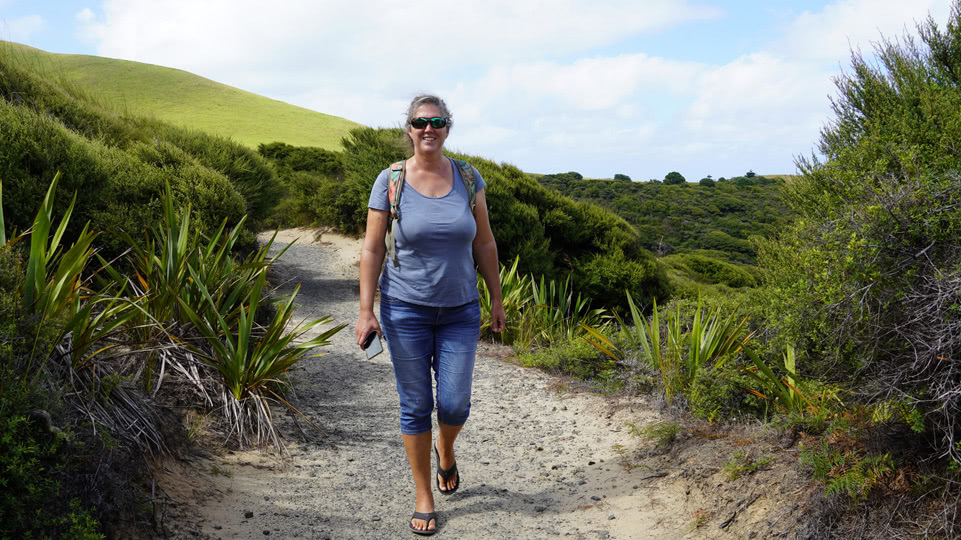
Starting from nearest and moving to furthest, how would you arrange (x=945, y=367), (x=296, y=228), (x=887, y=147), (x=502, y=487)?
(x=945, y=367) < (x=887, y=147) < (x=502, y=487) < (x=296, y=228)

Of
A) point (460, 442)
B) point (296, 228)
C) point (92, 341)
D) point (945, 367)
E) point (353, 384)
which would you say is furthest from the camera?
point (296, 228)

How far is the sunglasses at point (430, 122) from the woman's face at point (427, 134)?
1 cm

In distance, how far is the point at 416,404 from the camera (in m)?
3.31

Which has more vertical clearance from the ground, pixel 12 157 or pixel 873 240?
pixel 12 157

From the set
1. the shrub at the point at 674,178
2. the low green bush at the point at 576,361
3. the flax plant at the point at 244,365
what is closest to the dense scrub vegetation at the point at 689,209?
the shrub at the point at 674,178

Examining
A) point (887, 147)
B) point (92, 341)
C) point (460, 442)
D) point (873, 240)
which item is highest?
point (887, 147)

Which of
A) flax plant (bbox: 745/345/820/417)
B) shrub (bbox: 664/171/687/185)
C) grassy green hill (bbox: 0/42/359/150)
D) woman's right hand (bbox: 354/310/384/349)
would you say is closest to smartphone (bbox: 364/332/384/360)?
woman's right hand (bbox: 354/310/384/349)

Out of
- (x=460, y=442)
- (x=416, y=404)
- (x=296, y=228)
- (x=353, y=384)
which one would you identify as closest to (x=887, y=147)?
(x=416, y=404)

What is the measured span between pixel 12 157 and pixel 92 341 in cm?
355

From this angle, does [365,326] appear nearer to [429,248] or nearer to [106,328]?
[429,248]

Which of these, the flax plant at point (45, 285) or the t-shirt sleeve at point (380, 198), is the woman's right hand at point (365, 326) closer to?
the t-shirt sleeve at point (380, 198)

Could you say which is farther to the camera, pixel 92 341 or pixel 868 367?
pixel 92 341

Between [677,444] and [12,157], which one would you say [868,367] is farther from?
[12,157]

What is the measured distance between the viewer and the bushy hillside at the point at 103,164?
6086mm
